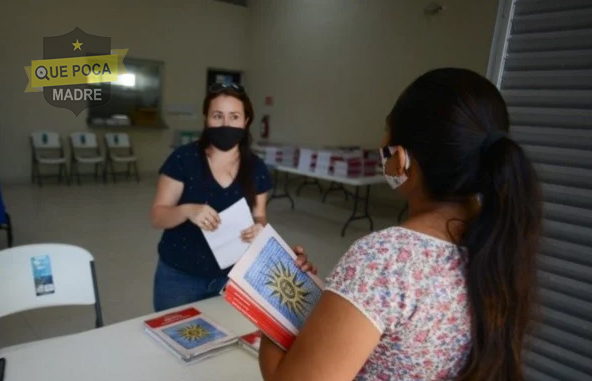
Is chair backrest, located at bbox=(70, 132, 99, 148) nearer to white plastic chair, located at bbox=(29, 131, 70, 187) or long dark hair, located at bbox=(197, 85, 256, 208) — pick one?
white plastic chair, located at bbox=(29, 131, 70, 187)

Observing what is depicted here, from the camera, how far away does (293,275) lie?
951mm

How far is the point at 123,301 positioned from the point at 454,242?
2.96 meters

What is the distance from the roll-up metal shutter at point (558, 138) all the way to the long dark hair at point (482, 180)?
2.19ft

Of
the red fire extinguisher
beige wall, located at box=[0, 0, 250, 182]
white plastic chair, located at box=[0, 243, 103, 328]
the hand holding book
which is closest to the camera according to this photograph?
the hand holding book

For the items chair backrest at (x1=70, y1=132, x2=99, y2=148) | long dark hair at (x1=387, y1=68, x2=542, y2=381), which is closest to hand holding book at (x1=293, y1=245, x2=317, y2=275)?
long dark hair at (x1=387, y1=68, x2=542, y2=381)

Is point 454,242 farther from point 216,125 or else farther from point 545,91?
point 216,125

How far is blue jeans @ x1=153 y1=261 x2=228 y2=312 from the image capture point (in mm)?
1676

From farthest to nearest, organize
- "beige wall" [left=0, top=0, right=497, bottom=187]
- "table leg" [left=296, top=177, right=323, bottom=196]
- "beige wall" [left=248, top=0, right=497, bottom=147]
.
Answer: "table leg" [left=296, top=177, right=323, bottom=196], "beige wall" [left=0, top=0, right=497, bottom=187], "beige wall" [left=248, top=0, right=497, bottom=147]

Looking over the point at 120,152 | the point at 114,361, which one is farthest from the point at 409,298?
the point at 120,152

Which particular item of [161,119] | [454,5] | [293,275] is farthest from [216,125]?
[161,119]

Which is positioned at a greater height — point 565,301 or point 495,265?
point 495,265

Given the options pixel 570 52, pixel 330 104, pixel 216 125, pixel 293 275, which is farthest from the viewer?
pixel 330 104

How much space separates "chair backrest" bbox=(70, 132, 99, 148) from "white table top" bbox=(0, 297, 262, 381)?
6.69 meters

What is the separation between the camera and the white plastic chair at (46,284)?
151cm
